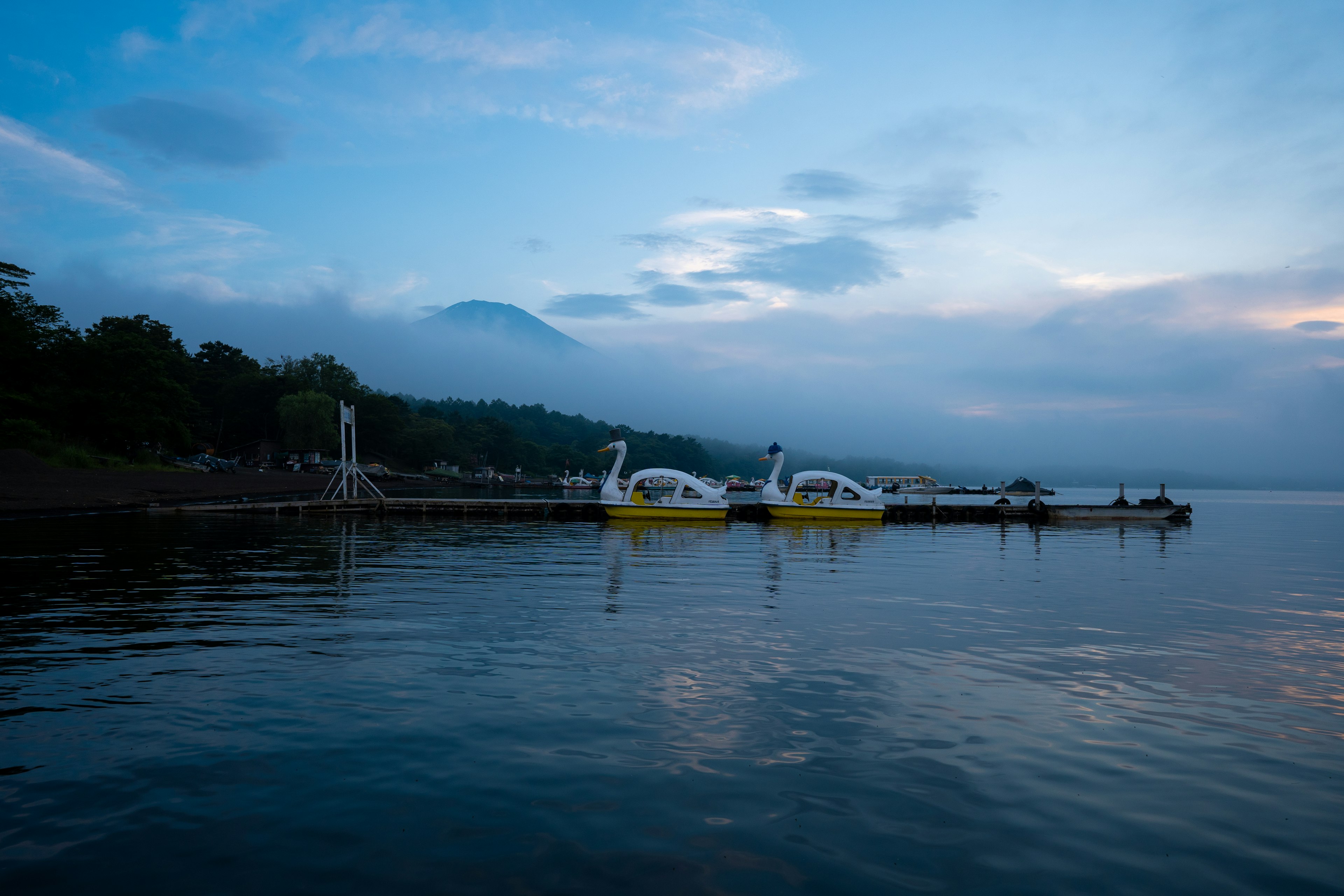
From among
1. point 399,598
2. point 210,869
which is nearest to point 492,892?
point 210,869

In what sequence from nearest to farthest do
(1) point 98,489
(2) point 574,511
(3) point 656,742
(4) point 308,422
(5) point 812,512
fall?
(3) point 656,742
(1) point 98,489
(5) point 812,512
(2) point 574,511
(4) point 308,422

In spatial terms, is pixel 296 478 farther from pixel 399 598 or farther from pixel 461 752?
pixel 461 752

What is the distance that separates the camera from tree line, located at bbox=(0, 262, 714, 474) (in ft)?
206

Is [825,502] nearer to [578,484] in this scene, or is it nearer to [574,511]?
[574,511]

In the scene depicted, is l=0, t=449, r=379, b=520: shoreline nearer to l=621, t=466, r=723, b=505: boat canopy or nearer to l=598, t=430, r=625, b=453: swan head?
l=598, t=430, r=625, b=453: swan head

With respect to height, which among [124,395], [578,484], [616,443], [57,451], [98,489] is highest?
[124,395]

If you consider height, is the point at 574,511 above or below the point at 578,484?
below

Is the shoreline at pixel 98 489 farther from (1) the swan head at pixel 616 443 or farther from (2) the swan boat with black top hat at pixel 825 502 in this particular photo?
(2) the swan boat with black top hat at pixel 825 502

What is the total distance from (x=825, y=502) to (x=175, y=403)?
6467 centimetres

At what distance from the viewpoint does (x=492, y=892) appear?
466 centimetres

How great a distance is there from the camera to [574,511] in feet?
157

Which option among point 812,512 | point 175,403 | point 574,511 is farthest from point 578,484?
point 812,512

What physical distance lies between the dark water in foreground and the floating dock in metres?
27.0

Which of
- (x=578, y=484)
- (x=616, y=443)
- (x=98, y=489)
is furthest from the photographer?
(x=578, y=484)
